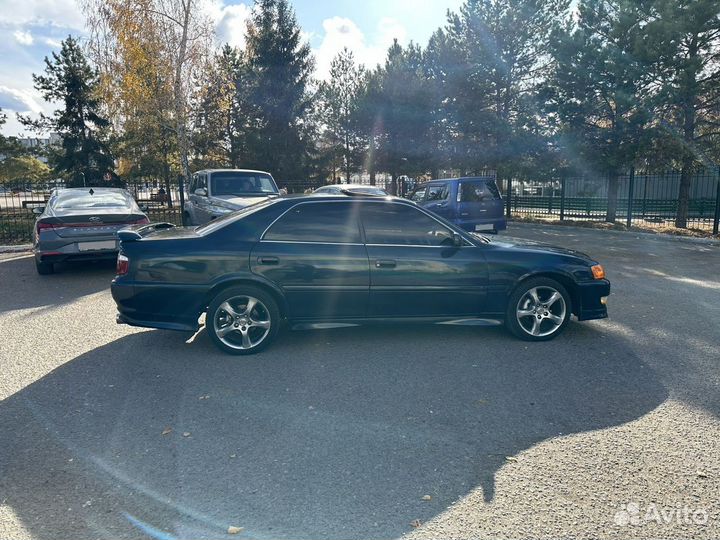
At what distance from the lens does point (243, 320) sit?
4.90m

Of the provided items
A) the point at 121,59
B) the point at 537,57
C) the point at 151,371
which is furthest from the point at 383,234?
the point at 537,57

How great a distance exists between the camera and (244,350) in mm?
4898

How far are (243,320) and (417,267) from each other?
1839 millimetres

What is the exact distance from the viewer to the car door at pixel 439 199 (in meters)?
13.2

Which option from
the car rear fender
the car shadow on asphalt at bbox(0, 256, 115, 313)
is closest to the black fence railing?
the car shadow on asphalt at bbox(0, 256, 115, 313)

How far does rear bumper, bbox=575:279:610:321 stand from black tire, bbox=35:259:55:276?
29.5 feet

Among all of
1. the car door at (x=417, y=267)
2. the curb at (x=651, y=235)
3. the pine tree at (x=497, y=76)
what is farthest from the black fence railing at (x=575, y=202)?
the car door at (x=417, y=267)

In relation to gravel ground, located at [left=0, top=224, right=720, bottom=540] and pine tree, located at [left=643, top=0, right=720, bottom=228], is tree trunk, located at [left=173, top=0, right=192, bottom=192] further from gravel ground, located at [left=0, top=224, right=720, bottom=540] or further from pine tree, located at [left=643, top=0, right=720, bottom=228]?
pine tree, located at [left=643, top=0, right=720, bottom=228]

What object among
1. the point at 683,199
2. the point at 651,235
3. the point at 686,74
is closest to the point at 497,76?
the point at 686,74

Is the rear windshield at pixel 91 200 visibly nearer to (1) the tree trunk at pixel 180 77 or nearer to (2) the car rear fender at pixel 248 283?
(2) the car rear fender at pixel 248 283

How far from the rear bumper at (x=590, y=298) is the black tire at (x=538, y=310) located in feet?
0.54

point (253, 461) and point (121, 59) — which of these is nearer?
point (253, 461)

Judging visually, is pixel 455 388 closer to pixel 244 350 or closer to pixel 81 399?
pixel 244 350

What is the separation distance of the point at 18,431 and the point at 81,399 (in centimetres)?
55
